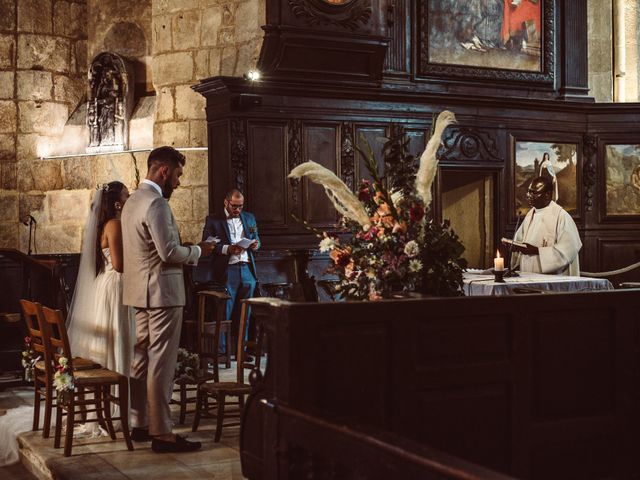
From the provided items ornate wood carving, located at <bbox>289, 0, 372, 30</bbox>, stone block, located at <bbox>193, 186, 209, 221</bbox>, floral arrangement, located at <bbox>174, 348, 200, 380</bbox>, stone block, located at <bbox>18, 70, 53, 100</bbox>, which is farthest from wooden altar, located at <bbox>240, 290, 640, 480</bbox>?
stone block, located at <bbox>18, 70, 53, 100</bbox>

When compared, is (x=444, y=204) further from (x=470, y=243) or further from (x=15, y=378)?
(x=15, y=378)

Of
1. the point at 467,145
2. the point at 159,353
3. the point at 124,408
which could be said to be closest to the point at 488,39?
the point at 467,145

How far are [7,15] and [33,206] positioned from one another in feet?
8.13

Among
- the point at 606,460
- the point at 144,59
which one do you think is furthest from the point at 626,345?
the point at 144,59

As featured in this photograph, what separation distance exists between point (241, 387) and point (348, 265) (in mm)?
1189

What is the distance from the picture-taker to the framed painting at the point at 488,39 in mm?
11312

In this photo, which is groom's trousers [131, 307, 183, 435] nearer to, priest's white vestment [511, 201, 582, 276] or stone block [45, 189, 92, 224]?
priest's white vestment [511, 201, 582, 276]

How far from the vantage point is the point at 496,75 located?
11.7 meters

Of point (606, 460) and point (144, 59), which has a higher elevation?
point (144, 59)

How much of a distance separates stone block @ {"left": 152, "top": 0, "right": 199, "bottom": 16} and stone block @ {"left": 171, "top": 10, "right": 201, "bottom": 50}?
0.06 m

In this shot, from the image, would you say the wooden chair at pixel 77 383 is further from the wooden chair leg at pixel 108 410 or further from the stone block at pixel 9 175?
the stone block at pixel 9 175

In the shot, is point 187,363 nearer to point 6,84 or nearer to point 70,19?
point 6,84

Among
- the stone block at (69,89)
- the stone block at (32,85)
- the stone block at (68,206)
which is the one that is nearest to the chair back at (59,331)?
the stone block at (68,206)

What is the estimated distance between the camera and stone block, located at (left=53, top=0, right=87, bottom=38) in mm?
13016
